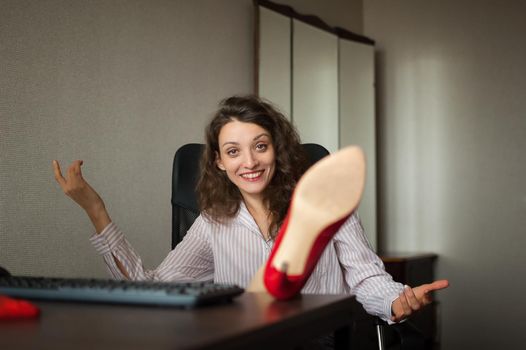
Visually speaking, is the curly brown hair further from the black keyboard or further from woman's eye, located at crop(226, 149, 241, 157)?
the black keyboard

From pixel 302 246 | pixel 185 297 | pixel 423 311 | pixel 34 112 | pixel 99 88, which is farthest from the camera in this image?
pixel 423 311

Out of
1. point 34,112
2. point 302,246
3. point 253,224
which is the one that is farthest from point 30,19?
point 302,246

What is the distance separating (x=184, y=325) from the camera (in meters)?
0.63

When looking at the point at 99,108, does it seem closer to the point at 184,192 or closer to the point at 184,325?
the point at 184,192

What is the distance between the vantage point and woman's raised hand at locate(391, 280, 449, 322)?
1.29 m

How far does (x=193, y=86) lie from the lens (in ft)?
9.05

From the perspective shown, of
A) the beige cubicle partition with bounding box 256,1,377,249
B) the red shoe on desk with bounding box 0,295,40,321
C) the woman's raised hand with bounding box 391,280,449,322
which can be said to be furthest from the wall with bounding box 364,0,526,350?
the red shoe on desk with bounding box 0,295,40,321

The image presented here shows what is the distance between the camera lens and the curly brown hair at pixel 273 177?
1705 mm

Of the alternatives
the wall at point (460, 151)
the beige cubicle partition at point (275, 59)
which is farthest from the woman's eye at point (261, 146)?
the wall at point (460, 151)

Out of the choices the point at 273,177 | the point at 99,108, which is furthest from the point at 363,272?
the point at 99,108

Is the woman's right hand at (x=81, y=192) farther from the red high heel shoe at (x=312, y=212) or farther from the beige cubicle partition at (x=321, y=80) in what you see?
the beige cubicle partition at (x=321, y=80)

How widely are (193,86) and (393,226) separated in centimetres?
181

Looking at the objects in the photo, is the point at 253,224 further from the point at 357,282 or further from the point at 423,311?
the point at 423,311

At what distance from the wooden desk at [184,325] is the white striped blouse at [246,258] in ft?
2.48
